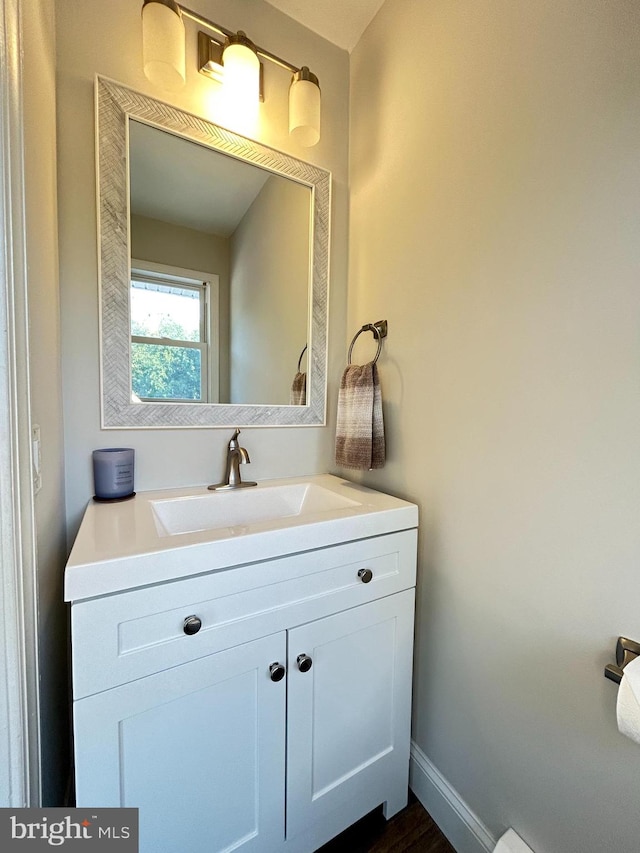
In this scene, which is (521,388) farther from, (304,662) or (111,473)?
(111,473)

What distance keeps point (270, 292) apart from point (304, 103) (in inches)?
24.4

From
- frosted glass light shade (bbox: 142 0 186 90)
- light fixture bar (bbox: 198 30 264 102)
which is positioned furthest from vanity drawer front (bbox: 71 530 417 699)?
light fixture bar (bbox: 198 30 264 102)

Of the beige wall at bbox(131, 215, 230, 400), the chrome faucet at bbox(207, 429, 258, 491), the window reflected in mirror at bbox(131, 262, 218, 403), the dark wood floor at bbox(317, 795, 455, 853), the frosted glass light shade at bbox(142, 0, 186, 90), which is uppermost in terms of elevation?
the frosted glass light shade at bbox(142, 0, 186, 90)

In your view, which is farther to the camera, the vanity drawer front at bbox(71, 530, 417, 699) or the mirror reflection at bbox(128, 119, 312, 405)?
the mirror reflection at bbox(128, 119, 312, 405)

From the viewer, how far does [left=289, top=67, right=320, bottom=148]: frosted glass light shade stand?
1.18 m

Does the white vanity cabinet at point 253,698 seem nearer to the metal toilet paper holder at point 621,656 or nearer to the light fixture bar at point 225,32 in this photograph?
the metal toilet paper holder at point 621,656

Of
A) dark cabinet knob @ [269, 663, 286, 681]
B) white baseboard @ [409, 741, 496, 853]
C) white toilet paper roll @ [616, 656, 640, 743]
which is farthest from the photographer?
white baseboard @ [409, 741, 496, 853]

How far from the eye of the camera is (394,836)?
1.00 meters

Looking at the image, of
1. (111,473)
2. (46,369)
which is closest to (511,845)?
(111,473)

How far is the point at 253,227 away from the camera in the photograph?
4.18 ft

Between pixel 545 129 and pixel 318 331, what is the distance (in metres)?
0.85

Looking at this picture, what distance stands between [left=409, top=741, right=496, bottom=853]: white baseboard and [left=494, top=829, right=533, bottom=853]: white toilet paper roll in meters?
0.07

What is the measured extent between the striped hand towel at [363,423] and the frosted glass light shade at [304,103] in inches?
33.4

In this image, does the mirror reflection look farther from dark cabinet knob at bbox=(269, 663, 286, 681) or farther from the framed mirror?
dark cabinet knob at bbox=(269, 663, 286, 681)
